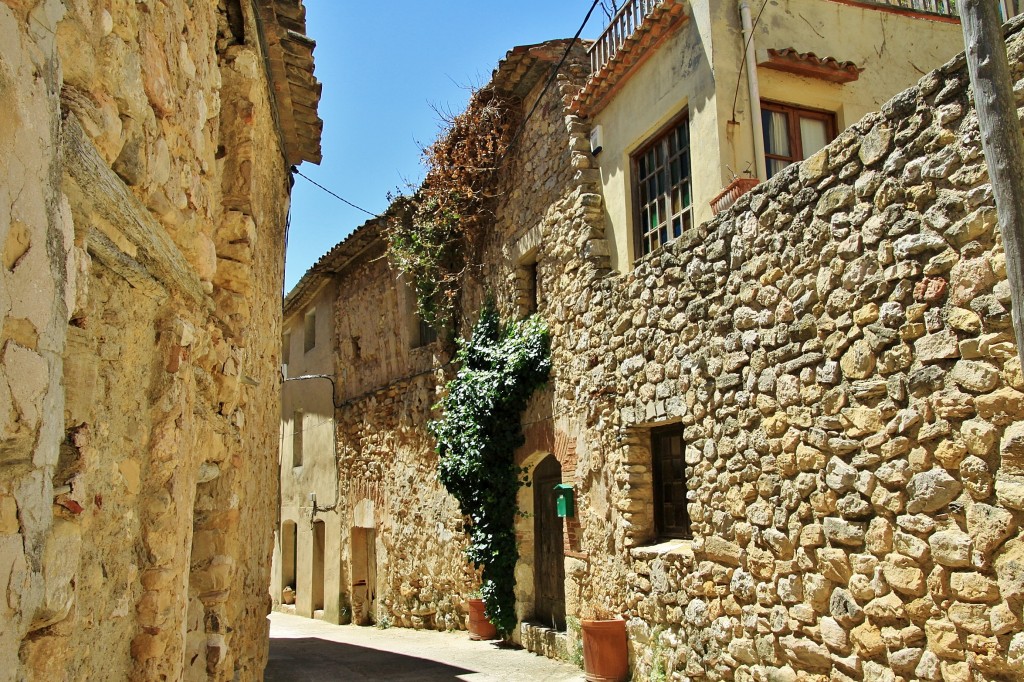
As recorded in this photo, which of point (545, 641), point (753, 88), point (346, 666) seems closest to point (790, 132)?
point (753, 88)

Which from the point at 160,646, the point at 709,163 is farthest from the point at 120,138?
the point at 709,163

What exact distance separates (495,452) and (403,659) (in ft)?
8.28

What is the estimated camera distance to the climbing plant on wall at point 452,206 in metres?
11.0

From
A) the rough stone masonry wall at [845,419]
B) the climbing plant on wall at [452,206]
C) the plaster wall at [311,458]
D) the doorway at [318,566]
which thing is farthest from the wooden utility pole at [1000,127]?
the doorway at [318,566]

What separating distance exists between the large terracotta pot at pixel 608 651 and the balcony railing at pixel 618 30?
5362 millimetres

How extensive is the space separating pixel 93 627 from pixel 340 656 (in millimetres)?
7805

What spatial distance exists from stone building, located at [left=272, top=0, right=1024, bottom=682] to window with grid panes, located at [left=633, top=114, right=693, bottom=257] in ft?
0.12

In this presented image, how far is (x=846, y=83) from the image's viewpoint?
779 centimetres

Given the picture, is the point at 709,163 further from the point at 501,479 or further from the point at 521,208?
the point at 501,479

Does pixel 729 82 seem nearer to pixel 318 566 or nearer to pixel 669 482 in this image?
pixel 669 482

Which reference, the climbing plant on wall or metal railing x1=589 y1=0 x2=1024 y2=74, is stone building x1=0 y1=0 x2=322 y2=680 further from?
the climbing plant on wall

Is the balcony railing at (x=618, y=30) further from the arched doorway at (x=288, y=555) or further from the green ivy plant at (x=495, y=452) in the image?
the arched doorway at (x=288, y=555)

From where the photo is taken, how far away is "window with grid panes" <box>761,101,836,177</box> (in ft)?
24.4

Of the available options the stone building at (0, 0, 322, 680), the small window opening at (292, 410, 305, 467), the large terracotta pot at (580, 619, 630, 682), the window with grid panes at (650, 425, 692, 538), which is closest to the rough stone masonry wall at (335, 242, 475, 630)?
the small window opening at (292, 410, 305, 467)
